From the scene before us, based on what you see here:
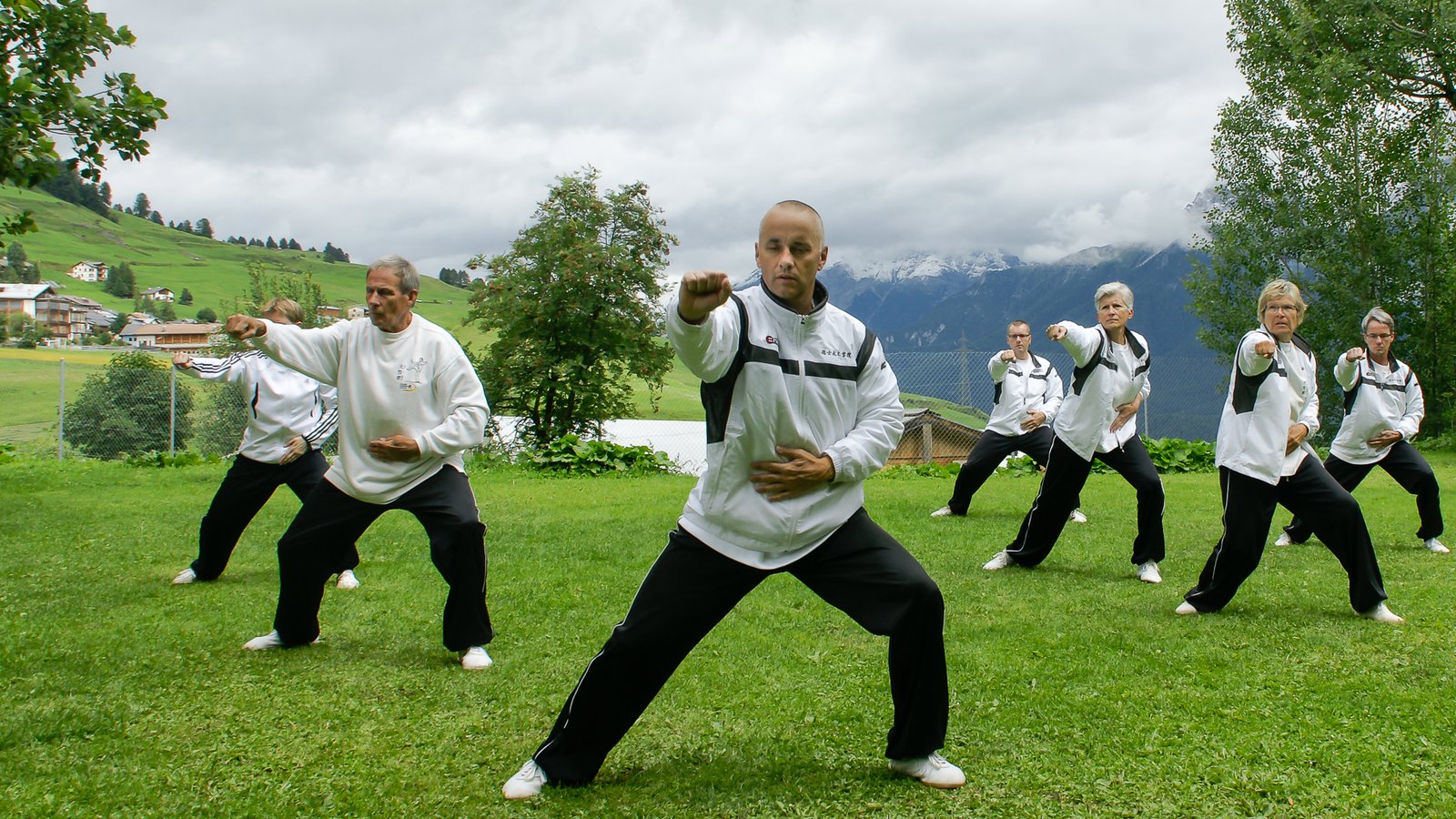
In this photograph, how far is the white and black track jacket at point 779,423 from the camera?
3654mm

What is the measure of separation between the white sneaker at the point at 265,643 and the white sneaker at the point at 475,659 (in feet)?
3.78

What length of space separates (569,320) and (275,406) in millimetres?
15894

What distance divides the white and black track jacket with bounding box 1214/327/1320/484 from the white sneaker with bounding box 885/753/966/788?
12.1ft

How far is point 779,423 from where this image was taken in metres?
3.70

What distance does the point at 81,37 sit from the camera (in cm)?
1020

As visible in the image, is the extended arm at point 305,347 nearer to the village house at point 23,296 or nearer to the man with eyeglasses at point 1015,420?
the man with eyeglasses at point 1015,420

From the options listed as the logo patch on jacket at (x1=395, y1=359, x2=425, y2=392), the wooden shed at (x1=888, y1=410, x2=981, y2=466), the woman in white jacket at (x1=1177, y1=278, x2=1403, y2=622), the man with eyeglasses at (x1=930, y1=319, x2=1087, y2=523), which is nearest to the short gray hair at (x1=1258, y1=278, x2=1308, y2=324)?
the woman in white jacket at (x1=1177, y1=278, x2=1403, y2=622)

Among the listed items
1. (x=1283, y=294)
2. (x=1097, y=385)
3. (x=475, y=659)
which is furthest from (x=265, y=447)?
(x=1283, y=294)

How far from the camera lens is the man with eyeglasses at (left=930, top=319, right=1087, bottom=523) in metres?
11.9

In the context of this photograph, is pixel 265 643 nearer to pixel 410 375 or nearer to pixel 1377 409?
pixel 410 375

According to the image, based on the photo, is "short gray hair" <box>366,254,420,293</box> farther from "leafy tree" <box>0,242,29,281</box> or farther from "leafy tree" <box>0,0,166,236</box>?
"leafy tree" <box>0,242,29,281</box>

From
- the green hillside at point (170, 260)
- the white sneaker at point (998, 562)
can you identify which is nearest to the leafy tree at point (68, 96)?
the white sneaker at point (998, 562)

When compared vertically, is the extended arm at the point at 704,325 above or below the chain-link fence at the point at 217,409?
above

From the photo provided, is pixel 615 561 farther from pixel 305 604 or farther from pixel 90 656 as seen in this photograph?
pixel 90 656
